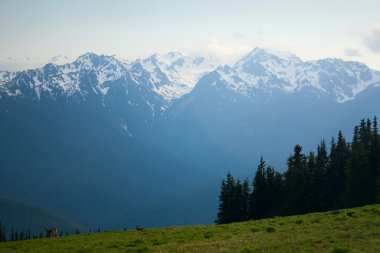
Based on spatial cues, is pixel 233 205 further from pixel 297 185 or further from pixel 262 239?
pixel 262 239

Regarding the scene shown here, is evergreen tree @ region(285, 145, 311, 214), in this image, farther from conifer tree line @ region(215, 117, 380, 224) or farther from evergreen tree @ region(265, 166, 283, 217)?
evergreen tree @ region(265, 166, 283, 217)

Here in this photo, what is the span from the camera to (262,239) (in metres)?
39.7

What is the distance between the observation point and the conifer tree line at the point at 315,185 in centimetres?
8362

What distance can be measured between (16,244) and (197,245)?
2576cm

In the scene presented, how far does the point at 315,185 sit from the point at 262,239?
57928 millimetres

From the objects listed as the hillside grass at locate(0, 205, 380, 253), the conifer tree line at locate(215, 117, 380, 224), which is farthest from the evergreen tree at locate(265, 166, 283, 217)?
the hillside grass at locate(0, 205, 380, 253)

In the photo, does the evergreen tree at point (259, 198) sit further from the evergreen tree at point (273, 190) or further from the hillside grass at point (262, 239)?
the hillside grass at point (262, 239)

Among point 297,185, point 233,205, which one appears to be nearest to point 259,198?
point 233,205

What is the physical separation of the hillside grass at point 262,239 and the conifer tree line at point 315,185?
36.7 m

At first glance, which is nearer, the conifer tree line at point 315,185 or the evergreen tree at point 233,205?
the conifer tree line at point 315,185

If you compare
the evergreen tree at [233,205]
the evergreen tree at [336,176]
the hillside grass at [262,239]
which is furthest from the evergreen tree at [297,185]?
the hillside grass at [262,239]

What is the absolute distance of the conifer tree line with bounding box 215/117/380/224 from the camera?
8362 centimetres

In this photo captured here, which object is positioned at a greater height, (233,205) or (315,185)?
(315,185)

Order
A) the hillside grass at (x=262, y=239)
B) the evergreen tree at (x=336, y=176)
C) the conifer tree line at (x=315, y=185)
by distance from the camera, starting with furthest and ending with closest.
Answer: the evergreen tree at (x=336, y=176) → the conifer tree line at (x=315, y=185) → the hillside grass at (x=262, y=239)
